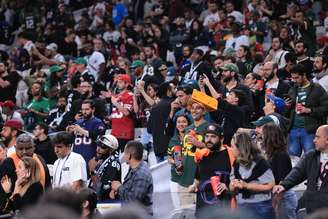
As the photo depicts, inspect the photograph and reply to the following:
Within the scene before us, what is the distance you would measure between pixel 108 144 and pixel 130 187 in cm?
126

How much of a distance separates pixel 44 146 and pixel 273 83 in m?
3.24

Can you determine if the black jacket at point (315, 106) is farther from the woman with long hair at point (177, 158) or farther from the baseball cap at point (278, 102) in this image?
the woman with long hair at point (177, 158)

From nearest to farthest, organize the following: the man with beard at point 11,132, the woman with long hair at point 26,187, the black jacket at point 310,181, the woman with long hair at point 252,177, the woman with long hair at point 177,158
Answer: the black jacket at point 310,181 < the woman with long hair at point 252,177 < the woman with long hair at point 26,187 < the woman with long hair at point 177,158 < the man with beard at point 11,132

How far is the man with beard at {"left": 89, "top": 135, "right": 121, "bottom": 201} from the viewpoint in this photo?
10.3 m

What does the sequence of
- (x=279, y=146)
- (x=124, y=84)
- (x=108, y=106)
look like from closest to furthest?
(x=279, y=146)
(x=124, y=84)
(x=108, y=106)

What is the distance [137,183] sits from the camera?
31.4 feet

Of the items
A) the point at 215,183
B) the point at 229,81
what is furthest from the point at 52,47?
the point at 215,183

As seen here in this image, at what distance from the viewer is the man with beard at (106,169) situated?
33.8ft

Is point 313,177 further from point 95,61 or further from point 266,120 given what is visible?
point 95,61

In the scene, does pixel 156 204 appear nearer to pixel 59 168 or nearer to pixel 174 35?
pixel 59 168

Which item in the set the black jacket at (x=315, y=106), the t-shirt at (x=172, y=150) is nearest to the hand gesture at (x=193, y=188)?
the t-shirt at (x=172, y=150)

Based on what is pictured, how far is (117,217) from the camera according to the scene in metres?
3.87

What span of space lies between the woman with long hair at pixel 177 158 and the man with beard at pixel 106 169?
2.16ft

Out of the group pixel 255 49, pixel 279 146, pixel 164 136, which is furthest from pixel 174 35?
pixel 279 146
